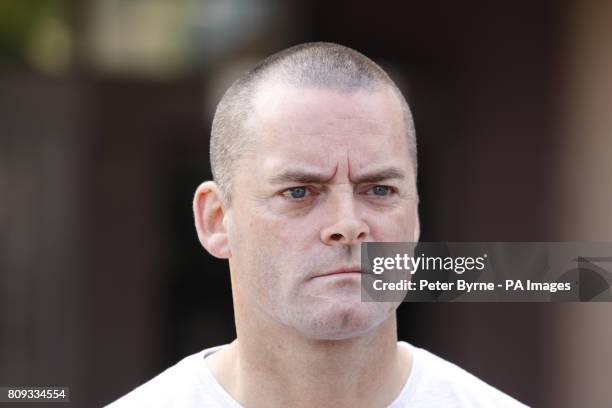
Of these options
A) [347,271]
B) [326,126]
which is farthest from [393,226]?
[326,126]

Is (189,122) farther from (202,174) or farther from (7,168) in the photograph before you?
(7,168)

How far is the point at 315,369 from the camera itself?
315 centimetres

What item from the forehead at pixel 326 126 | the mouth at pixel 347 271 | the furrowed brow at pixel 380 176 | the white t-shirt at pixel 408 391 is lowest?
the white t-shirt at pixel 408 391

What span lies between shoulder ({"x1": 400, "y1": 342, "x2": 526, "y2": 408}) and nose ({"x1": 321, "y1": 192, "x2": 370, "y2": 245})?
0.62 metres

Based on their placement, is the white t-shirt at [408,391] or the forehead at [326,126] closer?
the forehead at [326,126]

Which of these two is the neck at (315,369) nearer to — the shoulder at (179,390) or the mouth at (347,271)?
the shoulder at (179,390)

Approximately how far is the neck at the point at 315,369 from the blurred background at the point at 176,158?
193 inches

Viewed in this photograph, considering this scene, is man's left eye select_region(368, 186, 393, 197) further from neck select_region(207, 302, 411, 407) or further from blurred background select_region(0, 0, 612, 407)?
blurred background select_region(0, 0, 612, 407)

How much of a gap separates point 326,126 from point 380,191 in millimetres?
234

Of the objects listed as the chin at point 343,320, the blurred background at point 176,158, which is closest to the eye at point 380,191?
the chin at point 343,320

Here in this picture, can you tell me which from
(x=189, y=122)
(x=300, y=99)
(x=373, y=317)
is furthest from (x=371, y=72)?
(x=189, y=122)

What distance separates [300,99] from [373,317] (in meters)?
0.63

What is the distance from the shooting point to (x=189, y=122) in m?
8.90

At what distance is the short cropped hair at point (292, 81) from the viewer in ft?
10.2
